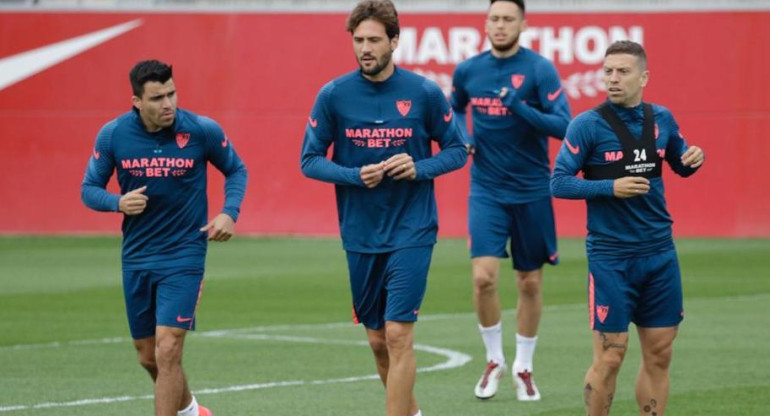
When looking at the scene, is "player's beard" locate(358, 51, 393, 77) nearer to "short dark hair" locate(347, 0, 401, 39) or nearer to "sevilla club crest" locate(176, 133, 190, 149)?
"short dark hair" locate(347, 0, 401, 39)

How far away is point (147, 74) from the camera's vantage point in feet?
30.6

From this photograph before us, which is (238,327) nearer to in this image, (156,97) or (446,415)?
(446,415)

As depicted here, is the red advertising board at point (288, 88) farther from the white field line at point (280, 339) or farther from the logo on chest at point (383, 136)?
the logo on chest at point (383, 136)

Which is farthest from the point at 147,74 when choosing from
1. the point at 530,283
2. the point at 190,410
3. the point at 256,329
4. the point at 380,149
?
the point at 256,329

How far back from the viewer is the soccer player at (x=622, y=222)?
29.1 feet

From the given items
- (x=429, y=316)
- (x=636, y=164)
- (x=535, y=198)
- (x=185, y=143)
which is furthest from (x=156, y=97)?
(x=429, y=316)

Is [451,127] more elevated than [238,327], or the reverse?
[451,127]

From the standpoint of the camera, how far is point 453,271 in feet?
70.7

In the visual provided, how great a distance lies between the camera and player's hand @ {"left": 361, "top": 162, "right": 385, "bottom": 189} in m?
9.07

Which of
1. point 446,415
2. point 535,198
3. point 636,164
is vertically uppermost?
point 636,164

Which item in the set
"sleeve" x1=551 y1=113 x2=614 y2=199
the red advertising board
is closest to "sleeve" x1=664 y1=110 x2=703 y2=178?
"sleeve" x1=551 y1=113 x2=614 y2=199

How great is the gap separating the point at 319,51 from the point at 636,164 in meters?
18.6

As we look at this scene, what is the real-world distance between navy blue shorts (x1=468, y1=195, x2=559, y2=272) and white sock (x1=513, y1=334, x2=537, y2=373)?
0.59 metres

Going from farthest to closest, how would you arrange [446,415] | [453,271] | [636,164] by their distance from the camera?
[453,271]
[446,415]
[636,164]
